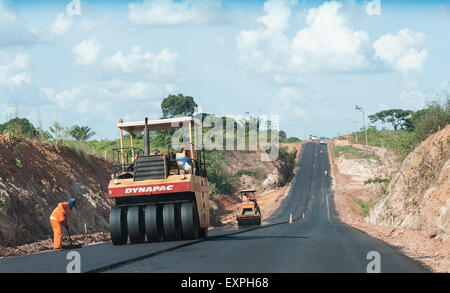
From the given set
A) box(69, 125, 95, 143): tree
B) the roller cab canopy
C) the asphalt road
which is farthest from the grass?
the asphalt road

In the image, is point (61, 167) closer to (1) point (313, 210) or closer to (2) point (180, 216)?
(2) point (180, 216)

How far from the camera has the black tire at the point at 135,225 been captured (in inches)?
731

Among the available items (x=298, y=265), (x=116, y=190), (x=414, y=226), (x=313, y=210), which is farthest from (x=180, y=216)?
(x=313, y=210)

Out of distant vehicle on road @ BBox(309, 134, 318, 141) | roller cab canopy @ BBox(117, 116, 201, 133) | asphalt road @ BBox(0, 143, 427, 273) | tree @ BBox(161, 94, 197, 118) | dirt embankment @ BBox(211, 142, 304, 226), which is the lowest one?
dirt embankment @ BBox(211, 142, 304, 226)

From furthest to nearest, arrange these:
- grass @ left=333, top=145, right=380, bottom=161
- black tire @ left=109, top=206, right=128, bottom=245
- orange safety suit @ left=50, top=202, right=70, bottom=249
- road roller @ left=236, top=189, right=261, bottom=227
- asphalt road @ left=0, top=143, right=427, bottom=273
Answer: grass @ left=333, top=145, right=380, bottom=161 < road roller @ left=236, top=189, right=261, bottom=227 < black tire @ left=109, top=206, right=128, bottom=245 < orange safety suit @ left=50, top=202, right=70, bottom=249 < asphalt road @ left=0, top=143, right=427, bottom=273

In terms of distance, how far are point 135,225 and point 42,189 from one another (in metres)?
11.0

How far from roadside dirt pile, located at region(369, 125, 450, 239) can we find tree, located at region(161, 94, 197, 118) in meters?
75.6

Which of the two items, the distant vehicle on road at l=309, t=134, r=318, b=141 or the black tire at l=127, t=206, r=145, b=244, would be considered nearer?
the black tire at l=127, t=206, r=145, b=244

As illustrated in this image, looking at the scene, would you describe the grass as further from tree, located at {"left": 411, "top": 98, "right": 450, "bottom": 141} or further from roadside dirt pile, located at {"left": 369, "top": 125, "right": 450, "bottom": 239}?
roadside dirt pile, located at {"left": 369, "top": 125, "right": 450, "bottom": 239}

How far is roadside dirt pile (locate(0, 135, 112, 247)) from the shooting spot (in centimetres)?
2270

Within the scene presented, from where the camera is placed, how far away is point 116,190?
61.2ft

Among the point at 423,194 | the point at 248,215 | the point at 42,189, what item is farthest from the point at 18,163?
the point at 423,194
